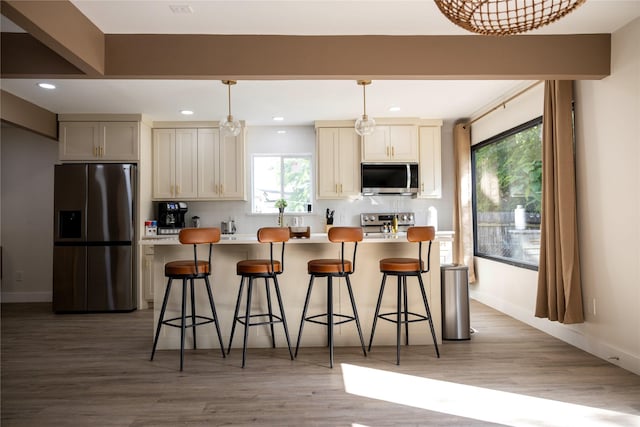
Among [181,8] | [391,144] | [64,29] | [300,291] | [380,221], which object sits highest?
[181,8]

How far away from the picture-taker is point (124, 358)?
3637 mm

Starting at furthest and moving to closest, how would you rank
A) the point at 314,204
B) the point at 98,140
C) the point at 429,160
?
the point at 314,204
the point at 429,160
the point at 98,140

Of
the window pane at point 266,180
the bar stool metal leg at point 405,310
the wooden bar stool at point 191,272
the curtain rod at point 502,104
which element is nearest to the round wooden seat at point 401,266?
the bar stool metal leg at point 405,310

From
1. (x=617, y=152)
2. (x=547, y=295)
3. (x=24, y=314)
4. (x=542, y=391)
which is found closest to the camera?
(x=542, y=391)

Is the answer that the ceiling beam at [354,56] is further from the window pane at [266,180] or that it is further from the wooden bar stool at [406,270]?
the window pane at [266,180]

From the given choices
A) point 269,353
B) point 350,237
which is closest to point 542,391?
point 350,237

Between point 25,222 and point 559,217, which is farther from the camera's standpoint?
point 25,222

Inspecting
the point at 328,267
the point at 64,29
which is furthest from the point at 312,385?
the point at 64,29

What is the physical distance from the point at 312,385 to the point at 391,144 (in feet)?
12.9

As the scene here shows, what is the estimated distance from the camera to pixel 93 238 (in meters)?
5.57

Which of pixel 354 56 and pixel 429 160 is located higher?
pixel 354 56

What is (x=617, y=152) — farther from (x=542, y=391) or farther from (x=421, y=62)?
(x=542, y=391)

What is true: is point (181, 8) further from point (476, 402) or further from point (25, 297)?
point (25, 297)

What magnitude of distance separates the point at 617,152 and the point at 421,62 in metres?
1.57
